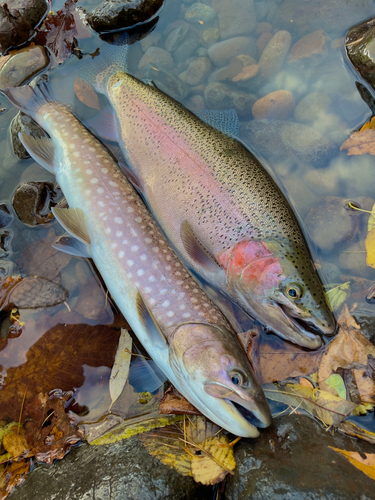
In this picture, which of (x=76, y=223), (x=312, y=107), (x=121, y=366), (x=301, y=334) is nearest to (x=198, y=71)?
(x=312, y=107)

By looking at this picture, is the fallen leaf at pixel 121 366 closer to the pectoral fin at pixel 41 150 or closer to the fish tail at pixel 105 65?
the pectoral fin at pixel 41 150

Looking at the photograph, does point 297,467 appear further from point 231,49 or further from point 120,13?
point 120,13

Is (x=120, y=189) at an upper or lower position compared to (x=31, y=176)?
lower

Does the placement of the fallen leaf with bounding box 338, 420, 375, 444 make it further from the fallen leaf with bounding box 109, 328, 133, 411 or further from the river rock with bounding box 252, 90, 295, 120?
the river rock with bounding box 252, 90, 295, 120

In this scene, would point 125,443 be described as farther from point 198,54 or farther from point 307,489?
point 198,54

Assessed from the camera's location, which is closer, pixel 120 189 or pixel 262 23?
pixel 120 189

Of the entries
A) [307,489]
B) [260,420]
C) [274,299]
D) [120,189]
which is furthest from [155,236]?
[307,489]
